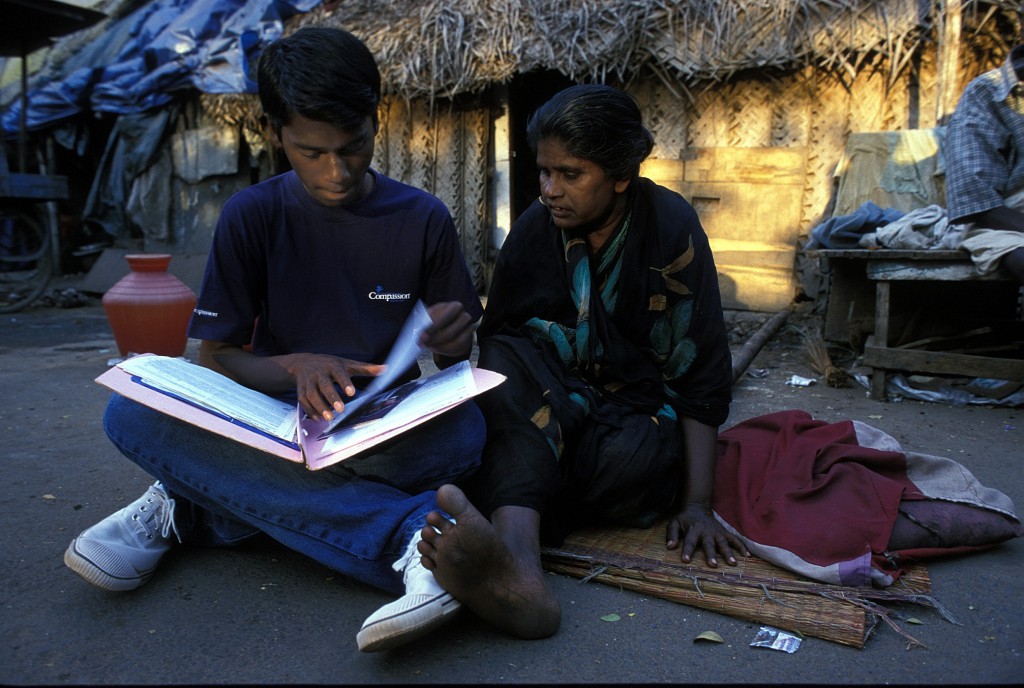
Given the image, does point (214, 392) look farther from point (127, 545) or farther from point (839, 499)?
point (839, 499)

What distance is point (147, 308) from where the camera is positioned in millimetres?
4383

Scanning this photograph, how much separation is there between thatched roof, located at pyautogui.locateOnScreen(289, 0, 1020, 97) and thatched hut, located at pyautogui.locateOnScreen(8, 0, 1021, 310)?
1 cm

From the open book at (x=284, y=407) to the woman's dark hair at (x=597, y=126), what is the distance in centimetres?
67

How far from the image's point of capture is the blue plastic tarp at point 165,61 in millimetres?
7434

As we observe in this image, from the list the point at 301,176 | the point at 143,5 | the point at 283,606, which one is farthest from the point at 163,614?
the point at 143,5

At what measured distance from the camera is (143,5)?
9719 mm

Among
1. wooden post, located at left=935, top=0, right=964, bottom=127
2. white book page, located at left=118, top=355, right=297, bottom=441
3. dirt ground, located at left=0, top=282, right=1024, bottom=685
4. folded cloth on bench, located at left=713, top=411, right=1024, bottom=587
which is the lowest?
→ dirt ground, located at left=0, top=282, right=1024, bottom=685

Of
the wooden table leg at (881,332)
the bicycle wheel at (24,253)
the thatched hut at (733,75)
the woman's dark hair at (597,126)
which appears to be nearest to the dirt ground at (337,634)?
the woman's dark hair at (597,126)

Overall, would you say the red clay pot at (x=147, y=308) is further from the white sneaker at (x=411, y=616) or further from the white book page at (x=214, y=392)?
the white sneaker at (x=411, y=616)

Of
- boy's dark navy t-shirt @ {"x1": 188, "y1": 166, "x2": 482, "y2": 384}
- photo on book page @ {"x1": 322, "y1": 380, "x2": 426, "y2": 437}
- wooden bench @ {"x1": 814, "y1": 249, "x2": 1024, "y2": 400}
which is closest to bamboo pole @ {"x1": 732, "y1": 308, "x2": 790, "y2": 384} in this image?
wooden bench @ {"x1": 814, "y1": 249, "x2": 1024, "y2": 400}

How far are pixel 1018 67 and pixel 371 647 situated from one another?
3520mm

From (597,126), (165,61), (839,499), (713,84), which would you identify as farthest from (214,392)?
(165,61)

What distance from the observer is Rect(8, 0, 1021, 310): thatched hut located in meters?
5.05

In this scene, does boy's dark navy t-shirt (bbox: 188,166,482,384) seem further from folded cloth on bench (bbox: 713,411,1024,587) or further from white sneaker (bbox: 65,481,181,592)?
folded cloth on bench (bbox: 713,411,1024,587)
